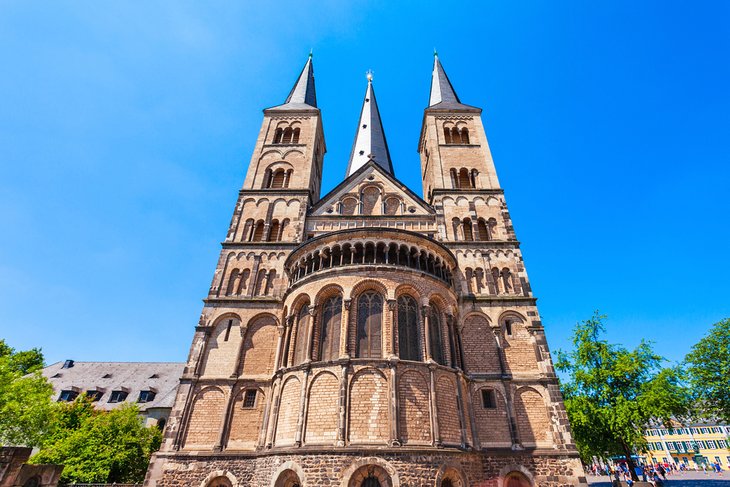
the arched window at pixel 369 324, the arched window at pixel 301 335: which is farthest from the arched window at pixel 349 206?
the arched window at pixel 369 324

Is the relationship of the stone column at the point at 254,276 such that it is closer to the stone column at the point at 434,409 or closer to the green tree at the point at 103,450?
the stone column at the point at 434,409

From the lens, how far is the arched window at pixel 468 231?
75.6ft

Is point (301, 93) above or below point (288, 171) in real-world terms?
above

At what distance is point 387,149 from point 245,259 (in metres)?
17.6

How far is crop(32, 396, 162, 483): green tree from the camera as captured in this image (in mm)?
19766

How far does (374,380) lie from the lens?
14188 millimetres

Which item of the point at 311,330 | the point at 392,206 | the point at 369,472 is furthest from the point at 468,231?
the point at 369,472

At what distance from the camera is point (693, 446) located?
59125mm

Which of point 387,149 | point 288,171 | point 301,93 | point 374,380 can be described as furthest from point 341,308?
point 301,93

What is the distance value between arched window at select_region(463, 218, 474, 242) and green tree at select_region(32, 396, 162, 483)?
78.8ft

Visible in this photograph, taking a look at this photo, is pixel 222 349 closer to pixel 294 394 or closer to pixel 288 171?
pixel 294 394

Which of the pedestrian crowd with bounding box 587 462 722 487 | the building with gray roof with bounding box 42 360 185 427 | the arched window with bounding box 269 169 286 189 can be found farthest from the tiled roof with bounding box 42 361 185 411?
the pedestrian crowd with bounding box 587 462 722 487

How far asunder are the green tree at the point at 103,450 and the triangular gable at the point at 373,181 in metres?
17.8

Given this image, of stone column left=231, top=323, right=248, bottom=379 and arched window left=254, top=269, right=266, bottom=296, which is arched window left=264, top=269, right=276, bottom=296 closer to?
arched window left=254, top=269, right=266, bottom=296
